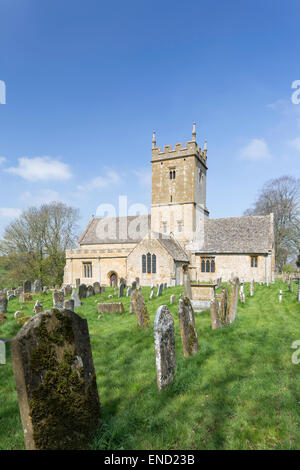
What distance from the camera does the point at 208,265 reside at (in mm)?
27359

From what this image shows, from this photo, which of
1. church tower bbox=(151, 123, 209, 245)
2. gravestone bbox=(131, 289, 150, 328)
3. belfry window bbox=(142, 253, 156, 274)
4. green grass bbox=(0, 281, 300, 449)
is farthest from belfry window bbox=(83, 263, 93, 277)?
green grass bbox=(0, 281, 300, 449)

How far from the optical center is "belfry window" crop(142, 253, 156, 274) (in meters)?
24.5

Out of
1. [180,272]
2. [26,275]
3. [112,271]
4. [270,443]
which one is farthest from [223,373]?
[26,275]

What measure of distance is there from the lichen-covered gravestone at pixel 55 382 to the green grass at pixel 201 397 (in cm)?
33

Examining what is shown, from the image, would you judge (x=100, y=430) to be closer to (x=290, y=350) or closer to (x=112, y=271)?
(x=290, y=350)

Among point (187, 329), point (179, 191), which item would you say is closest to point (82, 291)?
point (187, 329)

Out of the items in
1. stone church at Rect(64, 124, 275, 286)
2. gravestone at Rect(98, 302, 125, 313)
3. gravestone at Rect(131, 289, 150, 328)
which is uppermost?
stone church at Rect(64, 124, 275, 286)

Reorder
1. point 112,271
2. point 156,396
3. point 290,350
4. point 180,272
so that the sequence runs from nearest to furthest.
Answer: point 156,396 → point 290,350 → point 180,272 → point 112,271

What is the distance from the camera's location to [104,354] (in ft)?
20.3

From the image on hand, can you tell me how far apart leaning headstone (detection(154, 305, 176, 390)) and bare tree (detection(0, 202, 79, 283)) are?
26.8m

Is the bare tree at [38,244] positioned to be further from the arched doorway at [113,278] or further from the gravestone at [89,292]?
the gravestone at [89,292]

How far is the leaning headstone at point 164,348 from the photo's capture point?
4.32 meters

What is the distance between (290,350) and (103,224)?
3074cm

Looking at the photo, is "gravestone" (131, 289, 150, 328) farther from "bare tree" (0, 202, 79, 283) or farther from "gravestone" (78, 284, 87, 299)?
"bare tree" (0, 202, 79, 283)
